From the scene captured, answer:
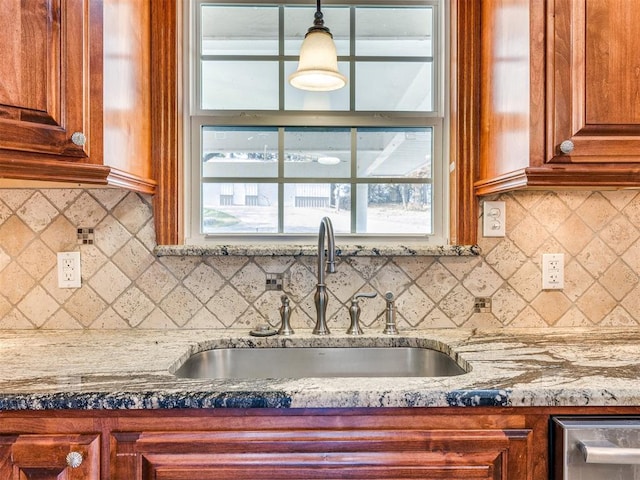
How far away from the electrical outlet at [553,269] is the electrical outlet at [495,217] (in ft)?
0.58

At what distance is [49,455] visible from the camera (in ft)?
3.13

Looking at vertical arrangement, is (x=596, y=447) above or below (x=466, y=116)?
below

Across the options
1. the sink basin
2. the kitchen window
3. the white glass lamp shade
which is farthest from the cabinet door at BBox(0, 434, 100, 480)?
the white glass lamp shade

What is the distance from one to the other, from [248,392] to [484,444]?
0.51 meters

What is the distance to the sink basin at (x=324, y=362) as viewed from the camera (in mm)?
1450

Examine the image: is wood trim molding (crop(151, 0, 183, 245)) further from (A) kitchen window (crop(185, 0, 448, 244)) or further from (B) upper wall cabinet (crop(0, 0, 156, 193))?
(B) upper wall cabinet (crop(0, 0, 156, 193))

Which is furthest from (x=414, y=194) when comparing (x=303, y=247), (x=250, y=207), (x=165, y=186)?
(x=165, y=186)

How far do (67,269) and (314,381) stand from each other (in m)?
1.04

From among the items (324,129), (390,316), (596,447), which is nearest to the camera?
(596,447)

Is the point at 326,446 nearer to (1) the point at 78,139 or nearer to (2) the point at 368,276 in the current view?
(2) the point at 368,276

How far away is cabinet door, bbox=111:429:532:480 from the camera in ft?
3.16

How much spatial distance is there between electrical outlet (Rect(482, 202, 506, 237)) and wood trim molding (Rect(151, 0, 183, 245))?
42.3 inches

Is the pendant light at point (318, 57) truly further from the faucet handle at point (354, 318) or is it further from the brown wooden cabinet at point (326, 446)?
the brown wooden cabinet at point (326, 446)

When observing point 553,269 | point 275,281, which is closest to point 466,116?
point 553,269
